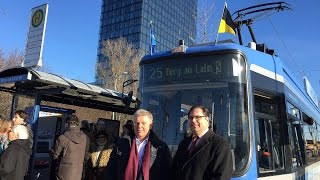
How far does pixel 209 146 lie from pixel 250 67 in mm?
2601

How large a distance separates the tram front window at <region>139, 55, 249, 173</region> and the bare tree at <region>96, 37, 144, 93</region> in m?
34.0

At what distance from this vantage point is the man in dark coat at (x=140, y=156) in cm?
434

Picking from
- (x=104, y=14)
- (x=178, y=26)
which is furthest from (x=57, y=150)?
(x=104, y=14)

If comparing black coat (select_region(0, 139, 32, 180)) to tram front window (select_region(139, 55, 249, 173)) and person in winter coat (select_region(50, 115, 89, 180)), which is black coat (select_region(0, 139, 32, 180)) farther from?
tram front window (select_region(139, 55, 249, 173))

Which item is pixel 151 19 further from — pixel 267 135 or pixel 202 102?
pixel 267 135

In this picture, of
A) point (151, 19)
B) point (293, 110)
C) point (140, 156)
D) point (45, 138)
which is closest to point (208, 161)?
point (140, 156)

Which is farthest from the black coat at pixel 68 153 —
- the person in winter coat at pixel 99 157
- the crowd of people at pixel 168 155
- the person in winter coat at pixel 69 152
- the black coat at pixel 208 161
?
the black coat at pixel 208 161

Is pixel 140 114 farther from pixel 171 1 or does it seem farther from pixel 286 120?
pixel 171 1

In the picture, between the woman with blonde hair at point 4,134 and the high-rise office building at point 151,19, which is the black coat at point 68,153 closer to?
the woman with blonde hair at point 4,134

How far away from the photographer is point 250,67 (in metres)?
6.38

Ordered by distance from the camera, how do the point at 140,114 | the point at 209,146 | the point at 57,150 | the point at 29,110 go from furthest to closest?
the point at 29,110 → the point at 57,150 → the point at 140,114 → the point at 209,146

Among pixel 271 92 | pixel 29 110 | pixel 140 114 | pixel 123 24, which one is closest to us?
pixel 140 114

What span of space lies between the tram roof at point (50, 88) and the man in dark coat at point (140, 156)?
3.71m

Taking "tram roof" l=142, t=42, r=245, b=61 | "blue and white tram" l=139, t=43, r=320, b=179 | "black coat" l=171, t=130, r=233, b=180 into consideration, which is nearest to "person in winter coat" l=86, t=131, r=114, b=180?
"blue and white tram" l=139, t=43, r=320, b=179
